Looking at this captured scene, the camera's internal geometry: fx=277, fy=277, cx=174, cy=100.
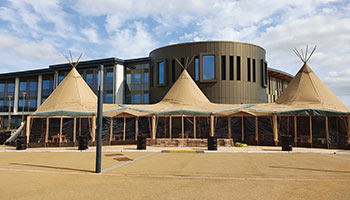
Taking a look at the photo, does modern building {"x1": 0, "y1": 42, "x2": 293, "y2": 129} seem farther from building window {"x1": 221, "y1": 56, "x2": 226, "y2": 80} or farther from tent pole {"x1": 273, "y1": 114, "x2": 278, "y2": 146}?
tent pole {"x1": 273, "y1": 114, "x2": 278, "y2": 146}

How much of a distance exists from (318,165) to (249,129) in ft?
37.9

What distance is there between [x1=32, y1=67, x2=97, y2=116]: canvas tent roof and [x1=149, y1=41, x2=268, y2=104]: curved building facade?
11.0 m

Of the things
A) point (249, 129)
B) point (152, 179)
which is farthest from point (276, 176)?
point (249, 129)

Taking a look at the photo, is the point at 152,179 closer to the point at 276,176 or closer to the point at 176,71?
the point at 276,176

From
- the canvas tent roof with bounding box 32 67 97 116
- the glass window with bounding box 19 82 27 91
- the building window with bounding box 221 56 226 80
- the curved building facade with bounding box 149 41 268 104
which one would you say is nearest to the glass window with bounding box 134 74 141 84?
the curved building facade with bounding box 149 41 268 104

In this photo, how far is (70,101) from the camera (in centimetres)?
2339

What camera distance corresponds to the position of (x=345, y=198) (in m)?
6.27

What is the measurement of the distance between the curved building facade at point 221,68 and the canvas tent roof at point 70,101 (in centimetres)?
1096

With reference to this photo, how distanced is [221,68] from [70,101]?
674 inches

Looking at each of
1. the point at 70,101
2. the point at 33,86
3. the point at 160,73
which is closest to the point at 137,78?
the point at 160,73

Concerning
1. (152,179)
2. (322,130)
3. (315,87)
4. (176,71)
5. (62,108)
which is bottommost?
(152,179)

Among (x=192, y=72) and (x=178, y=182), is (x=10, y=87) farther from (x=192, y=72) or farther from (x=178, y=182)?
(x=178, y=182)

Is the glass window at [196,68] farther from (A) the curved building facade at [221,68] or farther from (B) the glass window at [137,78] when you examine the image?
A: (B) the glass window at [137,78]

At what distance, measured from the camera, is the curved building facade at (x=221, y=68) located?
32031 mm
